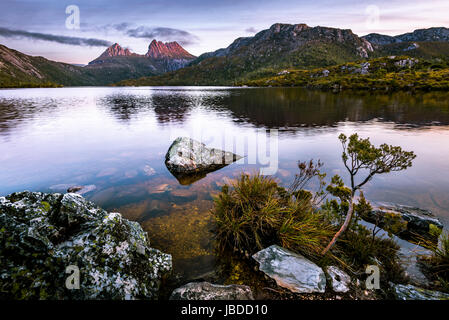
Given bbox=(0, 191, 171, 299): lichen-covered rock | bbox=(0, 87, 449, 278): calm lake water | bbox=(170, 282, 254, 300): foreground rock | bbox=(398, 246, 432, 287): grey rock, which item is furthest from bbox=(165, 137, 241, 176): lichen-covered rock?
bbox=(398, 246, 432, 287): grey rock

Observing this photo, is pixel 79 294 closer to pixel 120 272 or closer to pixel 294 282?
pixel 120 272

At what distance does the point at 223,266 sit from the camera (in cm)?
550

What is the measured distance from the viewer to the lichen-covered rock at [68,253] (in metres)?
3.60

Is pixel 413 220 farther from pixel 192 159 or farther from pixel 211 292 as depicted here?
pixel 192 159

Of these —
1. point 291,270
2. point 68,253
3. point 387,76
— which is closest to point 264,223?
point 291,270

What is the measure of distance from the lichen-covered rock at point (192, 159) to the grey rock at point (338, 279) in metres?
8.32

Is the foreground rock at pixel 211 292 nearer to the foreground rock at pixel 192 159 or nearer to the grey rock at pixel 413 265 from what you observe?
the grey rock at pixel 413 265

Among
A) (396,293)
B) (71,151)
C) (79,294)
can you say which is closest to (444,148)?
(396,293)

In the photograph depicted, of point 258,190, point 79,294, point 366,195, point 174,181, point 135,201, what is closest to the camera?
point 79,294

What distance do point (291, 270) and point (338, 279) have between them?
108 centimetres

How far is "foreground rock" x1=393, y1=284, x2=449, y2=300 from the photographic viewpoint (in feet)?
13.6

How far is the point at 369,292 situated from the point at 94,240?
616 centimetres

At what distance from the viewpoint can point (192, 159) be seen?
12000mm

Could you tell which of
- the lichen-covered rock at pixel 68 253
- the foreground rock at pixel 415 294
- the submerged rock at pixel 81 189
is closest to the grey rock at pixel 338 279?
the foreground rock at pixel 415 294
